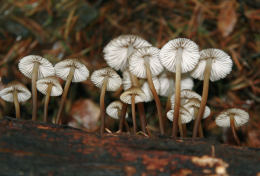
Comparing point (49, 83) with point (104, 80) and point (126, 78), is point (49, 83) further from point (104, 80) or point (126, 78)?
point (126, 78)

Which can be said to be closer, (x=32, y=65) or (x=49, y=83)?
(x=49, y=83)

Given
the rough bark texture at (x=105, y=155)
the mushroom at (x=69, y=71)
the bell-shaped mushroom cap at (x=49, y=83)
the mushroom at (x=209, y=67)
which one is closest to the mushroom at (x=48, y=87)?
the bell-shaped mushroom cap at (x=49, y=83)

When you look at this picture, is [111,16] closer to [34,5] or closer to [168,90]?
[34,5]

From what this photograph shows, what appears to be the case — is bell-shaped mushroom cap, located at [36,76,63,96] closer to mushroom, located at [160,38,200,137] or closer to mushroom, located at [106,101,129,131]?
mushroom, located at [106,101,129,131]

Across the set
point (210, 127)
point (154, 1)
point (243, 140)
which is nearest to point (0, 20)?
point (154, 1)

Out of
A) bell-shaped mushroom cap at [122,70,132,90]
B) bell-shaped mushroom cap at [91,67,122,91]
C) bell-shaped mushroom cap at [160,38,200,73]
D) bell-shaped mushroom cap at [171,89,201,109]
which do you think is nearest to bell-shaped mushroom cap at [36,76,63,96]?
bell-shaped mushroom cap at [91,67,122,91]

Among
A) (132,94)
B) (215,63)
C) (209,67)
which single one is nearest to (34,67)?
(132,94)

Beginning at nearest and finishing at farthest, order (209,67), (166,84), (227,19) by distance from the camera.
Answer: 1. (209,67)
2. (166,84)
3. (227,19)
